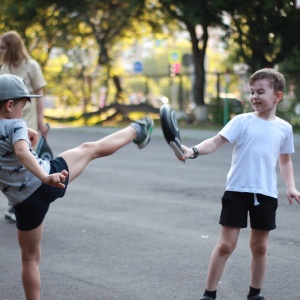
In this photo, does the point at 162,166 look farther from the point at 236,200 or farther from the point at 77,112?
the point at 77,112

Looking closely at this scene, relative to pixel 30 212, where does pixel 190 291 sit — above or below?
below

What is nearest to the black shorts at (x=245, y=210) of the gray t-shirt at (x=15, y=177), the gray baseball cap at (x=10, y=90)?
the gray t-shirt at (x=15, y=177)

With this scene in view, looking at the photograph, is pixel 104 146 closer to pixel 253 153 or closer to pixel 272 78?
pixel 253 153

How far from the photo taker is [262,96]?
203 inches

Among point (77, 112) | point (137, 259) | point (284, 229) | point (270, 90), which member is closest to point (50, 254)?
point (137, 259)

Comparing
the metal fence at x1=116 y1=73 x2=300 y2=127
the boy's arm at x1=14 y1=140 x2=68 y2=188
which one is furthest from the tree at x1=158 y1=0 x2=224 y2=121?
the boy's arm at x1=14 y1=140 x2=68 y2=188

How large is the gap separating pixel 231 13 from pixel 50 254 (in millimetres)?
20124

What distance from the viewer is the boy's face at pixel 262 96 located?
16.9ft

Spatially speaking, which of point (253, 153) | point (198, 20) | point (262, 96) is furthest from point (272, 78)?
point (198, 20)

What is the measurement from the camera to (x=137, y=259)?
687 cm

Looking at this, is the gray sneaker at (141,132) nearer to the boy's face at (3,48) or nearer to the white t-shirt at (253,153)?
the white t-shirt at (253,153)

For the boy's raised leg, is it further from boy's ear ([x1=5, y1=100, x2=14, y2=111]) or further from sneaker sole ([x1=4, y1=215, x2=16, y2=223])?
sneaker sole ([x1=4, y1=215, x2=16, y2=223])

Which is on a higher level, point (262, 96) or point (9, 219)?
point (262, 96)

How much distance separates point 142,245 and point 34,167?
9.60 ft
